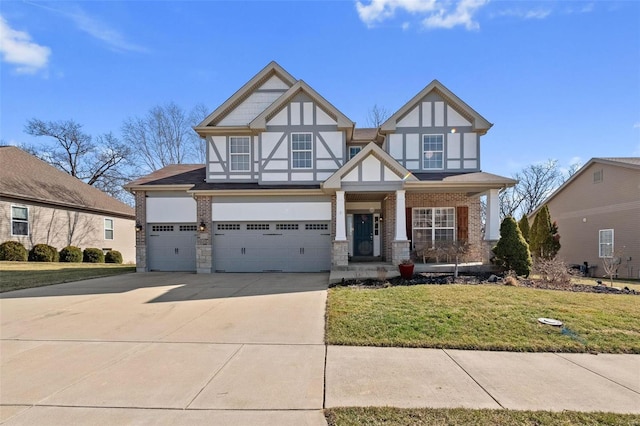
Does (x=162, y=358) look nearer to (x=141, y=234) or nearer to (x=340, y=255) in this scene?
(x=340, y=255)

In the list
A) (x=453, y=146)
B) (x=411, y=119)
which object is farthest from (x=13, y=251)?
(x=453, y=146)

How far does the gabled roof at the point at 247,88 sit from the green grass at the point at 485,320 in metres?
10.2

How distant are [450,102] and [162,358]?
1454 centimetres

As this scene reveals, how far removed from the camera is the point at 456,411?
342 cm

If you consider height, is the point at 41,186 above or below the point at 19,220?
above

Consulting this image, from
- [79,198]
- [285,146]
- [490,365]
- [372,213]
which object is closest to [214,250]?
[285,146]

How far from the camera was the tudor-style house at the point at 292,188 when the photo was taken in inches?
548

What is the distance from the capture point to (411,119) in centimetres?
1484

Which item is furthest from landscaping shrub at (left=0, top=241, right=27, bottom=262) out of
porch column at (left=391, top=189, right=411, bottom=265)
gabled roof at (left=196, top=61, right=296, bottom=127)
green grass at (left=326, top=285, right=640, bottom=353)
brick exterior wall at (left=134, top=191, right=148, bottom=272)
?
porch column at (left=391, top=189, right=411, bottom=265)

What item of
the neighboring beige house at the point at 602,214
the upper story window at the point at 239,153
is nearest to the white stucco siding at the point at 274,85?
the upper story window at the point at 239,153

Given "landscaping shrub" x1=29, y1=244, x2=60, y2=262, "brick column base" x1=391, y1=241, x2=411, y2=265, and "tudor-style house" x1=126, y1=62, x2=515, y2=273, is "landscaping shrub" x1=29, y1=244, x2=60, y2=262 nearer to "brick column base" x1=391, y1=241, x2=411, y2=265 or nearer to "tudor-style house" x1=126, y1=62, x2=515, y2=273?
"tudor-style house" x1=126, y1=62, x2=515, y2=273

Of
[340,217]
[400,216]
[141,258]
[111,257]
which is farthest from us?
[111,257]

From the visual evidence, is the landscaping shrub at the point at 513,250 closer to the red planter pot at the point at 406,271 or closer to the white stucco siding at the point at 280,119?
the red planter pot at the point at 406,271

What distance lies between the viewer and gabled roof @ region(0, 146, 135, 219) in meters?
18.7
